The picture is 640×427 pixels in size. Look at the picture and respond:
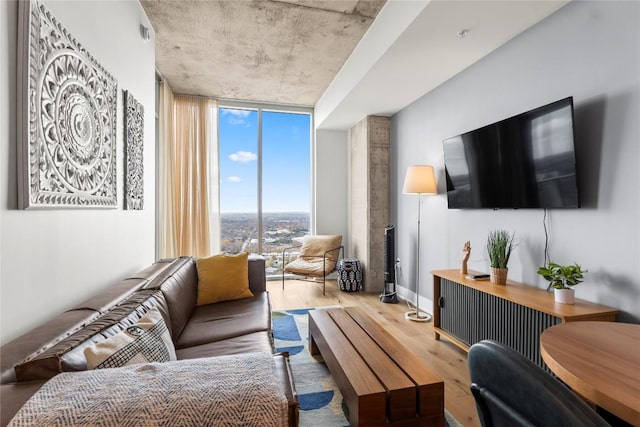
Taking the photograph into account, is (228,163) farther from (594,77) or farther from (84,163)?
(594,77)

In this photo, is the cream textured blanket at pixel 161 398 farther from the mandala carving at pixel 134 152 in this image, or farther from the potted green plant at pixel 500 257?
the potted green plant at pixel 500 257

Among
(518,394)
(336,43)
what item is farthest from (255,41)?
(518,394)

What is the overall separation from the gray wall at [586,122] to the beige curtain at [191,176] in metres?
3.45

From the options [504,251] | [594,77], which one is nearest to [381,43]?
Result: [594,77]

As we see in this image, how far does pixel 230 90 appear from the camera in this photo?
14.3 feet

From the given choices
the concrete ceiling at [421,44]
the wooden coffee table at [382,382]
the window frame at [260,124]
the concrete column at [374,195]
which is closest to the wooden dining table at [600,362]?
the wooden coffee table at [382,382]

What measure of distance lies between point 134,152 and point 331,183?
3.23 metres

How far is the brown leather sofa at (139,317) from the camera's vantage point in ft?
2.86

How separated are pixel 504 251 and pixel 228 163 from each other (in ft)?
13.1

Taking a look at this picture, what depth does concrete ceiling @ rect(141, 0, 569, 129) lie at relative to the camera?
81.7 inches

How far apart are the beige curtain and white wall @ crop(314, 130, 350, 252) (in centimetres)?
163

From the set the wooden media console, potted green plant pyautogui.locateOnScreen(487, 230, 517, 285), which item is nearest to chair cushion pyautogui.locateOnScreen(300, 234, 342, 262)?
the wooden media console

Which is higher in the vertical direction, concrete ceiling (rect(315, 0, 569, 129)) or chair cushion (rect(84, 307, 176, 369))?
concrete ceiling (rect(315, 0, 569, 129))

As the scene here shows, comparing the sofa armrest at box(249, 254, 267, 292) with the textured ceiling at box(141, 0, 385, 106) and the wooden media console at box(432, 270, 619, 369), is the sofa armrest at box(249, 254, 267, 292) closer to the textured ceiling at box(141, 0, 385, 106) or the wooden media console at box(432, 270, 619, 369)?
the wooden media console at box(432, 270, 619, 369)
